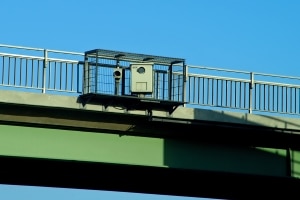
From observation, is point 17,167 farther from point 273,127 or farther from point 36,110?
point 273,127

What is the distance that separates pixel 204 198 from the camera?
155ft

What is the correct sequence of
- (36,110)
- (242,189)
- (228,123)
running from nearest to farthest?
(36,110) < (228,123) < (242,189)

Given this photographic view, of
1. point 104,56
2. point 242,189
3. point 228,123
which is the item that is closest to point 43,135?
point 104,56

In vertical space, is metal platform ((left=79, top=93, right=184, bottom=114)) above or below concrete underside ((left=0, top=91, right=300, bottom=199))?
above

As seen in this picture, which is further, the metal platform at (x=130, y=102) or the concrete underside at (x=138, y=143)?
the metal platform at (x=130, y=102)

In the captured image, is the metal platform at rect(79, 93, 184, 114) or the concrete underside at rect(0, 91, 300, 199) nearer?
the concrete underside at rect(0, 91, 300, 199)

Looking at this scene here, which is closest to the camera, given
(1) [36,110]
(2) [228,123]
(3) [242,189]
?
(1) [36,110]

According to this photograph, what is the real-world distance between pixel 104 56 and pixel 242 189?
1088cm

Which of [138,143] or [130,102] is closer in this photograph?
[130,102]

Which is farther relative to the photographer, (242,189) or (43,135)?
(242,189)

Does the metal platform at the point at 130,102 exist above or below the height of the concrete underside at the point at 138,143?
above

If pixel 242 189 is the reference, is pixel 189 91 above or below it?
above

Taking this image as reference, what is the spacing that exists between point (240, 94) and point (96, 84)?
5.00 metres

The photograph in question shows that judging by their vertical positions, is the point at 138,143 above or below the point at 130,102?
below
